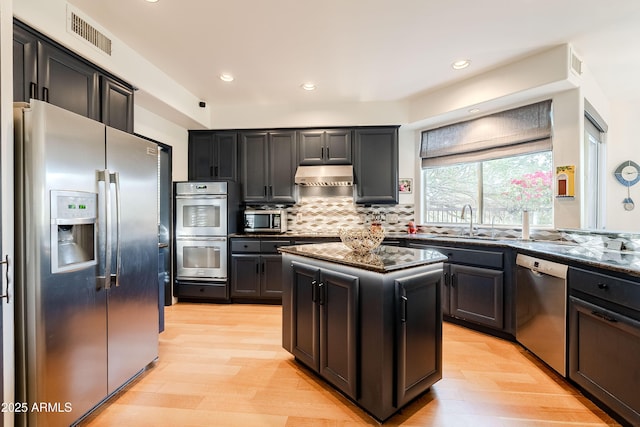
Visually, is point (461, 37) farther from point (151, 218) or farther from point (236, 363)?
point (236, 363)

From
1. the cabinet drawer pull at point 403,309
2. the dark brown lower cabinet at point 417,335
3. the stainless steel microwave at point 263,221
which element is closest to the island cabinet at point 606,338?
the dark brown lower cabinet at point 417,335

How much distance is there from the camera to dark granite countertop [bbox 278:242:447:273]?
1599 millimetres

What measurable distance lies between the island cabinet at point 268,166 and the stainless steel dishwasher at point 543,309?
2.87 meters

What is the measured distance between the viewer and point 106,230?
170 centimetres

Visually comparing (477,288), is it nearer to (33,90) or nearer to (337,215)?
Result: (337,215)

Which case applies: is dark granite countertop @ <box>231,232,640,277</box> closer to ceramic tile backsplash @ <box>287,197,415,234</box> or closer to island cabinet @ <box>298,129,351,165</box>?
ceramic tile backsplash @ <box>287,197,415,234</box>

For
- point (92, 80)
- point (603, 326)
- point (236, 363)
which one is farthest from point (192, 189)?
point (603, 326)

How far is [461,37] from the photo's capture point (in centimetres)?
245

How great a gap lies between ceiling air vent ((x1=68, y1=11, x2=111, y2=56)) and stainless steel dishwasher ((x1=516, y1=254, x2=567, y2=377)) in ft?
13.2

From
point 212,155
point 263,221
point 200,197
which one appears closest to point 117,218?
point 200,197

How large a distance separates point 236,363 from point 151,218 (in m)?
1.35

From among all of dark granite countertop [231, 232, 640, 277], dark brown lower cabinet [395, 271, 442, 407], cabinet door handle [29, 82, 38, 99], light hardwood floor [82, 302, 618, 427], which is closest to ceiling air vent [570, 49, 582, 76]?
dark granite countertop [231, 232, 640, 277]

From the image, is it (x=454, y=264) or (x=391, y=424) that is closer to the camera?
(x=391, y=424)

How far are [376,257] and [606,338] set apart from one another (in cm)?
145
